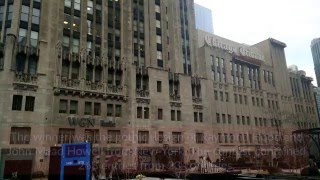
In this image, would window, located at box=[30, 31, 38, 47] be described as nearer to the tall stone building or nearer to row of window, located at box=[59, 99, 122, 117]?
the tall stone building

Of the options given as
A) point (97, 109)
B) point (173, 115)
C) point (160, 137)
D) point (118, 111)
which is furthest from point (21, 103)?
point (173, 115)

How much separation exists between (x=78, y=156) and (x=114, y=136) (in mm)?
26957

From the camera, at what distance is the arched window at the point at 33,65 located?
1683 inches

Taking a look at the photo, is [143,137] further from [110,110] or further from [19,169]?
[19,169]

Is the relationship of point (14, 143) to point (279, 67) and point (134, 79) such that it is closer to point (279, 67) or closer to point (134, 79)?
point (134, 79)

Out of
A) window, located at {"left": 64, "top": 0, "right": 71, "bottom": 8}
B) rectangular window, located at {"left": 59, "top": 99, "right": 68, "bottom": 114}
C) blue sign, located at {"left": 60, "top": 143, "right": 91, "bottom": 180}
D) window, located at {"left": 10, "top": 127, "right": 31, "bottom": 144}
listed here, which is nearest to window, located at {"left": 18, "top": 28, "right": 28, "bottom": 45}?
window, located at {"left": 64, "top": 0, "right": 71, "bottom": 8}

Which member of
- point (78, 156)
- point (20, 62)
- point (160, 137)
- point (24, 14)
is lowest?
point (78, 156)

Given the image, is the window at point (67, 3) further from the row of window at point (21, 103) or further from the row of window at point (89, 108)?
the row of window at point (21, 103)

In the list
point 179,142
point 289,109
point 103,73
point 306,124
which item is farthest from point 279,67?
point 103,73

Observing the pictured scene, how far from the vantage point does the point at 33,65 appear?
4312 cm

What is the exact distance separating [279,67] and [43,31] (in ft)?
211

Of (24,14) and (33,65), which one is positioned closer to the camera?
(33,65)

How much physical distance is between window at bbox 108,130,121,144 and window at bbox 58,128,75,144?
5995 mm

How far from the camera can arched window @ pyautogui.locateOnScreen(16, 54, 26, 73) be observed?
137 ft
